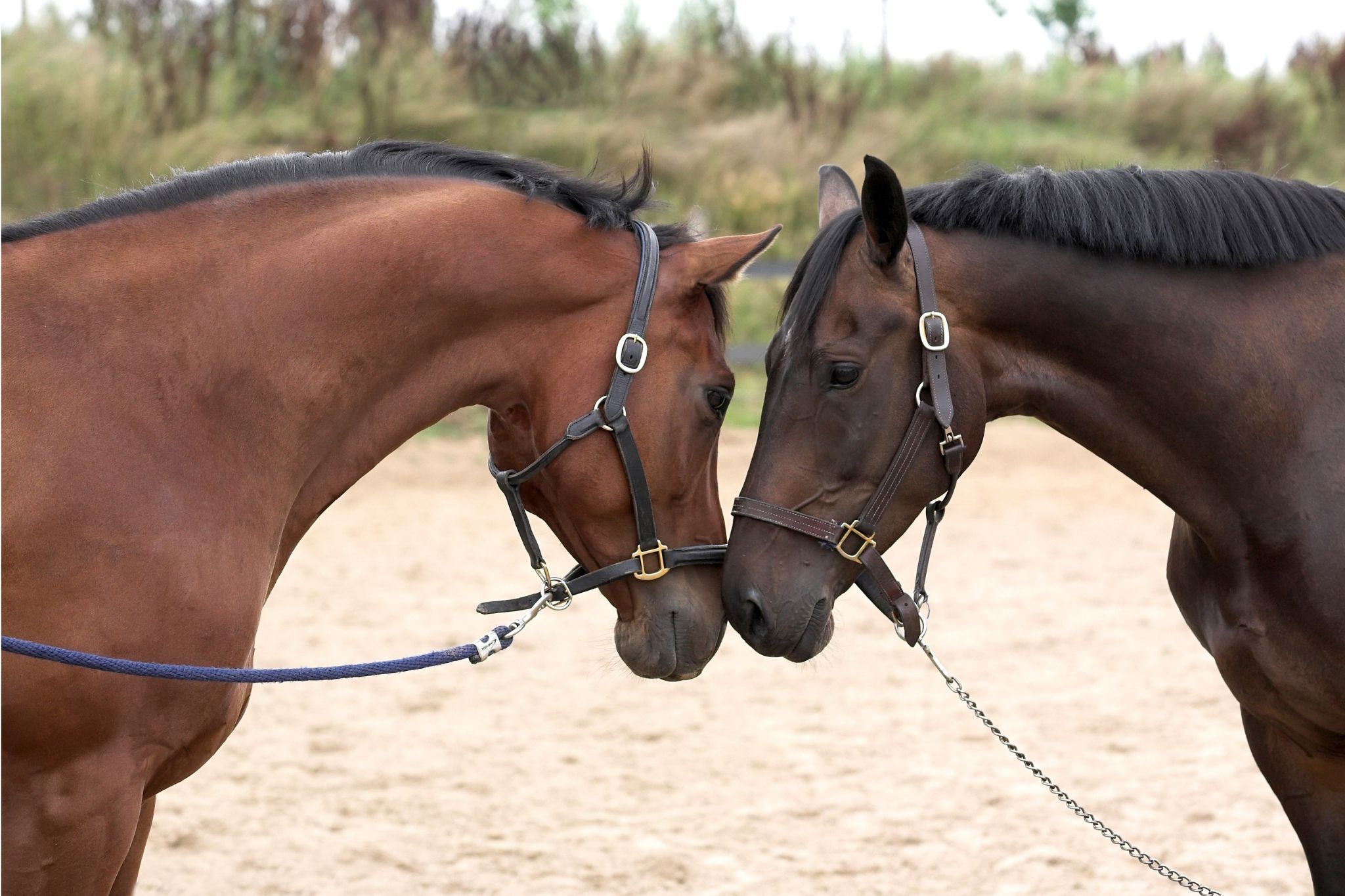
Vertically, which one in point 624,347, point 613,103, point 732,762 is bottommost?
point 732,762

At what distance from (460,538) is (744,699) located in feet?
11.5

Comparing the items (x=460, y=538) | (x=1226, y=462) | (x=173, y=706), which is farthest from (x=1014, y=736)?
(x=460, y=538)

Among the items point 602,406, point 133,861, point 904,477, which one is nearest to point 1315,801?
point 904,477

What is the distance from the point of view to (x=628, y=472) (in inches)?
101

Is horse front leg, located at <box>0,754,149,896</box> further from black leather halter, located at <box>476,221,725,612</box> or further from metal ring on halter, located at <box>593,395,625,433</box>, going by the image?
metal ring on halter, located at <box>593,395,625,433</box>

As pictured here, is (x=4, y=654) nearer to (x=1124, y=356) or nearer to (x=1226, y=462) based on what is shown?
(x=1124, y=356)

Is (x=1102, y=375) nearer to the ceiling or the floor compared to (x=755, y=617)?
nearer to the ceiling

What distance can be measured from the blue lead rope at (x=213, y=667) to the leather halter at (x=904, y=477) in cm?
66

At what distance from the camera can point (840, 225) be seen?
8.75 ft

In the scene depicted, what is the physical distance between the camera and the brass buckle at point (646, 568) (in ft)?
8.66

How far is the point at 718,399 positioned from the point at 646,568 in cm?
39

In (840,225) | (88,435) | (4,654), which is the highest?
(840,225)

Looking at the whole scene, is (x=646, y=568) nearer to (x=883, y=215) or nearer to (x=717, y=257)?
(x=717, y=257)

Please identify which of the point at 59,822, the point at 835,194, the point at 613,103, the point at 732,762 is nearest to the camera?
the point at 59,822
